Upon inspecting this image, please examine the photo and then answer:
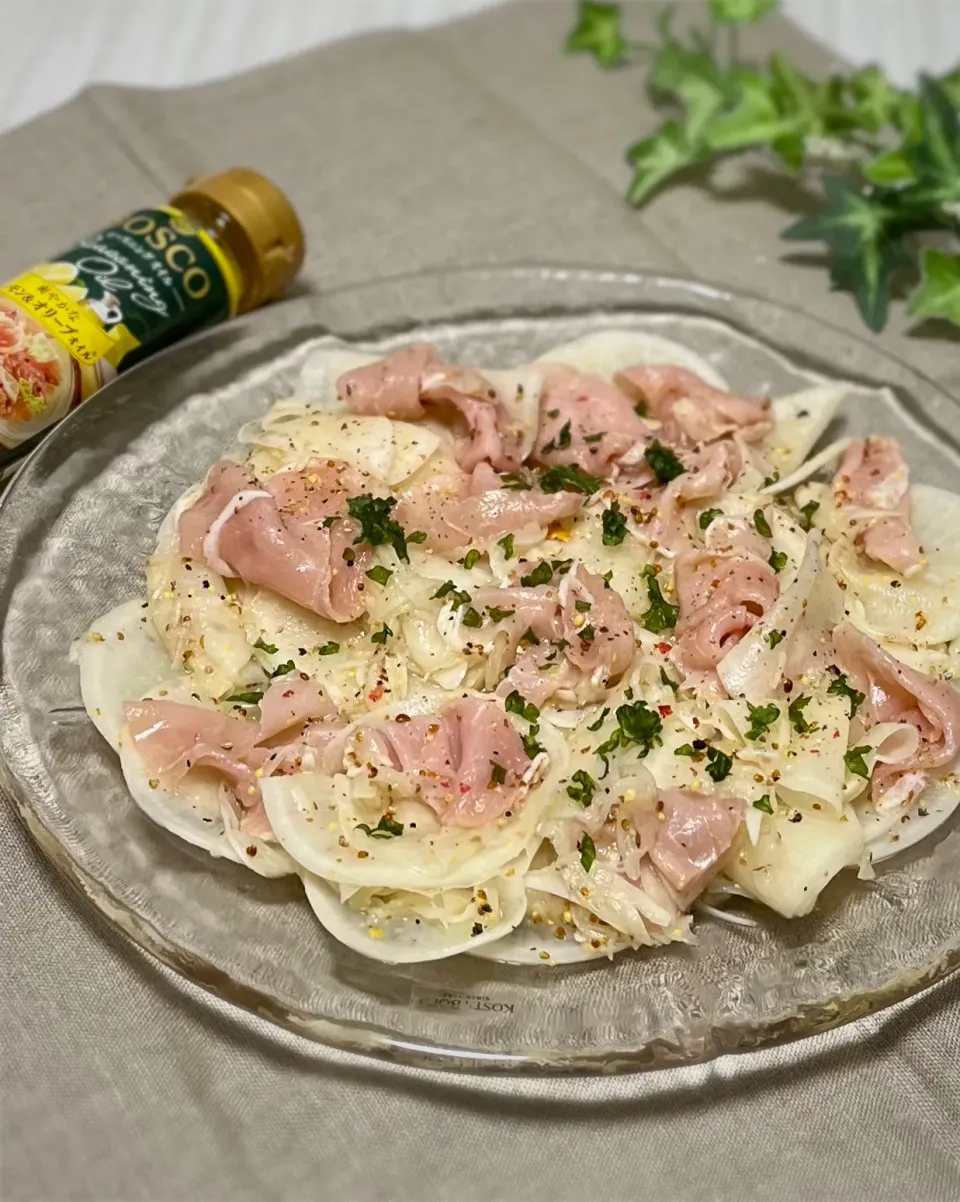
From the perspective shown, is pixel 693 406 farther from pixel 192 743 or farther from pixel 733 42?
pixel 733 42

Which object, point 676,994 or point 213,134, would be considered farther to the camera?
point 213,134

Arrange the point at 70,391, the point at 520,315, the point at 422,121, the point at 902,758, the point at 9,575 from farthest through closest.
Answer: the point at 422,121 → the point at 520,315 → the point at 70,391 → the point at 9,575 → the point at 902,758

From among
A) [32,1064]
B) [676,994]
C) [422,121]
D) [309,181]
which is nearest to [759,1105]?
[676,994]

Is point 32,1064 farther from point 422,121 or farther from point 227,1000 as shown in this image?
point 422,121

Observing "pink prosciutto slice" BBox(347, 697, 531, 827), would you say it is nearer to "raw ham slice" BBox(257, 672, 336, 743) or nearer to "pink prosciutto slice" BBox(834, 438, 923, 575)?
"raw ham slice" BBox(257, 672, 336, 743)

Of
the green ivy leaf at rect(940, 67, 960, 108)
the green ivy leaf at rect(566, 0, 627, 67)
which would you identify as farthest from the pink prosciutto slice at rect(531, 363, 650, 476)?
the green ivy leaf at rect(566, 0, 627, 67)

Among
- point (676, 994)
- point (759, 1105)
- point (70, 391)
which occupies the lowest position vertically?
point (759, 1105)

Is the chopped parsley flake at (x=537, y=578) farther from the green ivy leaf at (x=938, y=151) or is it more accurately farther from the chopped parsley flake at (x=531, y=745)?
the green ivy leaf at (x=938, y=151)

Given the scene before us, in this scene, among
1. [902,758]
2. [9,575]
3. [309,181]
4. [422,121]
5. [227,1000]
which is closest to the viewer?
[227,1000]
